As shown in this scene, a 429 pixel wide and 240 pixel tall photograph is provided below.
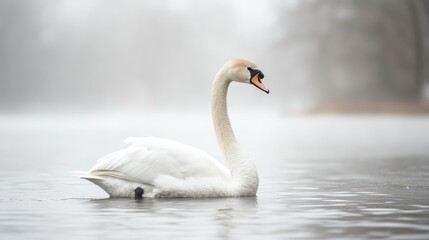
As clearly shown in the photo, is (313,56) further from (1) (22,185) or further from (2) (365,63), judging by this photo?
(1) (22,185)

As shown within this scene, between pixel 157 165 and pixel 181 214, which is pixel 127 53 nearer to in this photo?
pixel 157 165

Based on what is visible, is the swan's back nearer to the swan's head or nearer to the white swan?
the white swan

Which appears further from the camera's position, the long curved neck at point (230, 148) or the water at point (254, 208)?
the long curved neck at point (230, 148)

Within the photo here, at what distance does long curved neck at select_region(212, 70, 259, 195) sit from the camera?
37.4ft

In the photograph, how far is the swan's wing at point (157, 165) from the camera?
11.1 m

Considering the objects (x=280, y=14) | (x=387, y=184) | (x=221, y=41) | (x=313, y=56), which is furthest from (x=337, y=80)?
(x=221, y=41)

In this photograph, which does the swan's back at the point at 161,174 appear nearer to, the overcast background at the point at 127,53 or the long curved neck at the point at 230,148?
the long curved neck at the point at 230,148

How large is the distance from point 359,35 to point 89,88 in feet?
281

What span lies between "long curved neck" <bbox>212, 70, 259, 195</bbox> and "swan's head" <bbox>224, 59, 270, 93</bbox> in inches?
4.5

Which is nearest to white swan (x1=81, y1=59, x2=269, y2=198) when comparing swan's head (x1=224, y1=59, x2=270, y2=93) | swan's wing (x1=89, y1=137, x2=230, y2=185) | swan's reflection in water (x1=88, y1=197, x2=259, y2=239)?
swan's wing (x1=89, y1=137, x2=230, y2=185)

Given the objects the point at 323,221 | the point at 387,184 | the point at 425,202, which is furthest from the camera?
the point at 387,184

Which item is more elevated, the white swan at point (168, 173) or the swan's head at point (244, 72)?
the swan's head at point (244, 72)

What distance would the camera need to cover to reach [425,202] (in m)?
10.8

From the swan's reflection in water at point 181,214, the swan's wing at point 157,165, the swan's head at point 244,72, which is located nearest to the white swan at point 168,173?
the swan's wing at point 157,165
